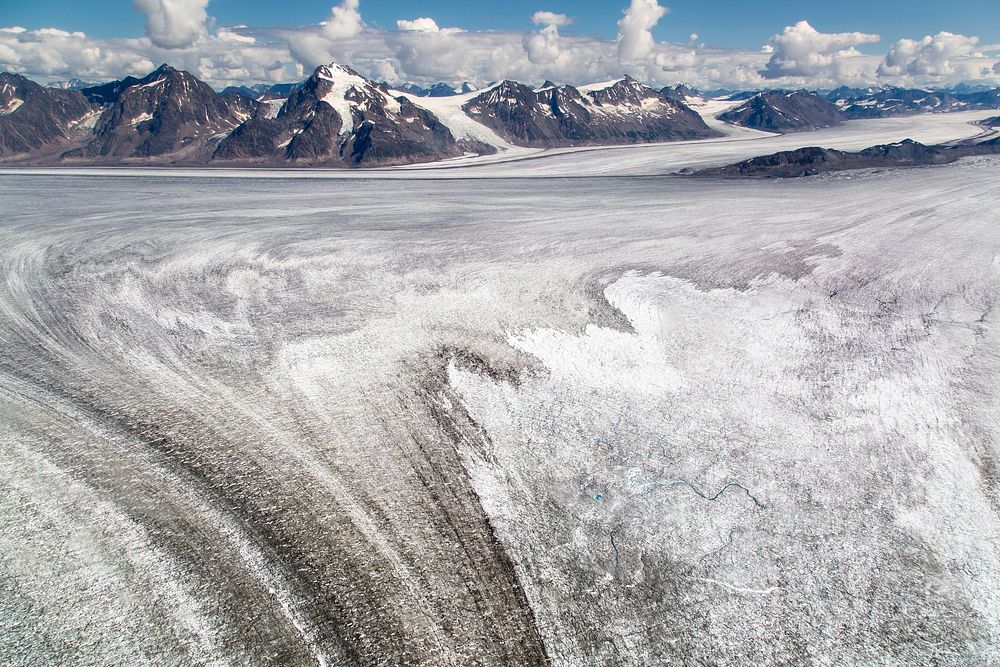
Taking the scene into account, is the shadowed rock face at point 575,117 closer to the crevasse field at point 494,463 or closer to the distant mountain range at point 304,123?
the distant mountain range at point 304,123

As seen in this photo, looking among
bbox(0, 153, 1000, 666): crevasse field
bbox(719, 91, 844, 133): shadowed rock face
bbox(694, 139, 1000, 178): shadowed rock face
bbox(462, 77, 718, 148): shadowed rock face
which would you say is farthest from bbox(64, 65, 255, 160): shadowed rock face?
bbox(719, 91, 844, 133): shadowed rock face

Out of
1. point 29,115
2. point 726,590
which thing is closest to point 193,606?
point 726,590

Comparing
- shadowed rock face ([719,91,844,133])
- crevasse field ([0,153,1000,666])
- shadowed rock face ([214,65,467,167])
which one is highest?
shadowed rock face ([719,91,844,133])

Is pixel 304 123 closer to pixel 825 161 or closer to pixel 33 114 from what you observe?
pixel 33 114

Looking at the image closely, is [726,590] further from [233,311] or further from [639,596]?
[233,311]

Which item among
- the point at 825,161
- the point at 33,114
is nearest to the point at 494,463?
the point at 825,161

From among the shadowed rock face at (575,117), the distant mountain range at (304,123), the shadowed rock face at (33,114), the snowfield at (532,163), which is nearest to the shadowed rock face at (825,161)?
the snowfield at (532,163)

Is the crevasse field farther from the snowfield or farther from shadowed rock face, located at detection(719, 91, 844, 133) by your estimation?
shadowed rock face, located at detection(719, 91, 844, 133)
